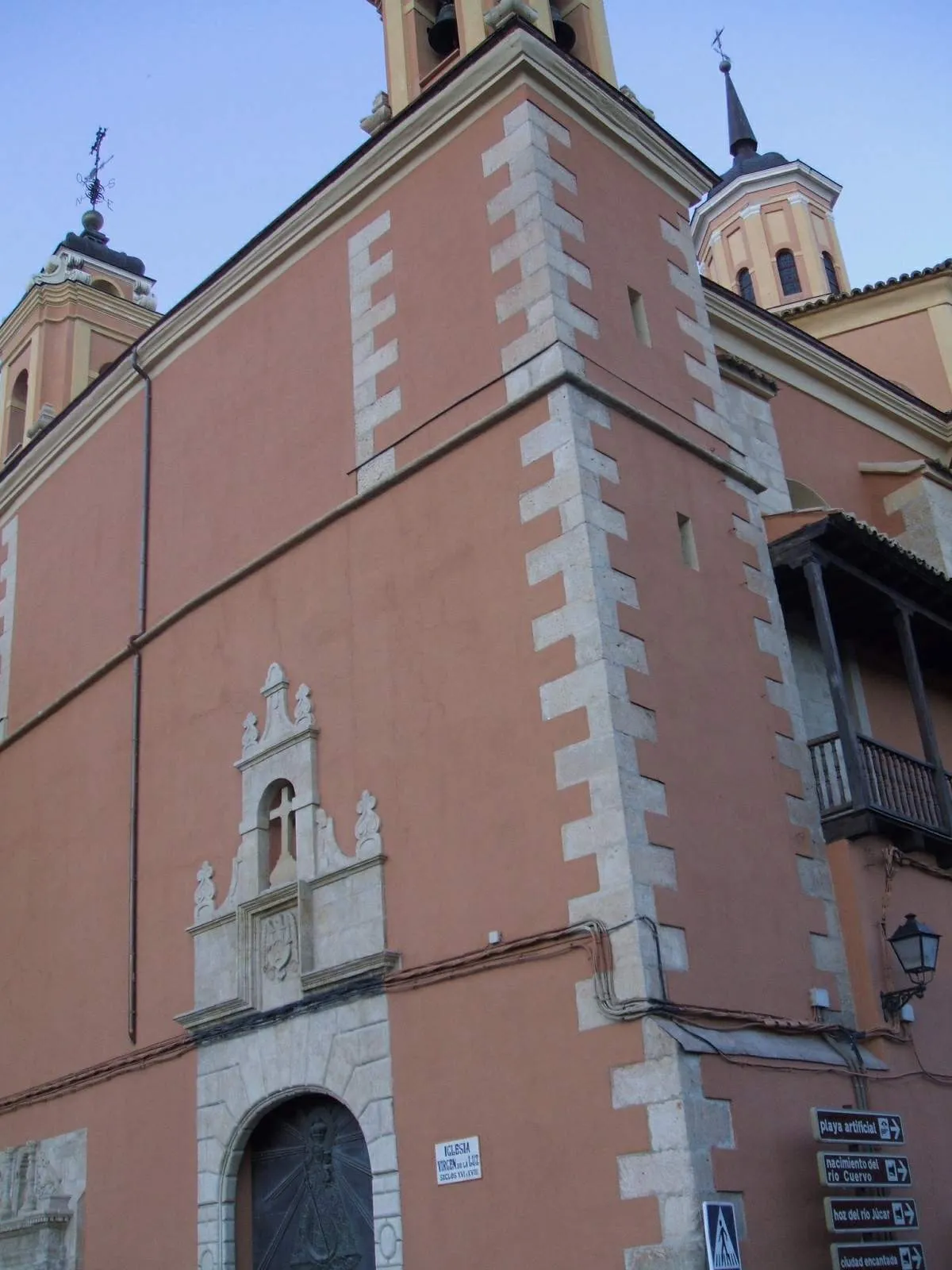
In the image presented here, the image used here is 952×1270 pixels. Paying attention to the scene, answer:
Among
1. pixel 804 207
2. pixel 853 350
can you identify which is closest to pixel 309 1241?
pixel 853 350

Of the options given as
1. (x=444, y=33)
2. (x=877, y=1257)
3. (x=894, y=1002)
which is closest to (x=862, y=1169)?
(x=877, y=1257)

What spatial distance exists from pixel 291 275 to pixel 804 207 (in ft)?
48.8

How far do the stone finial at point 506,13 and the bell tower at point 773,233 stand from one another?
42.7 ft

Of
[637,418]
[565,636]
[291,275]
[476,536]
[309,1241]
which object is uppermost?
[291,275]

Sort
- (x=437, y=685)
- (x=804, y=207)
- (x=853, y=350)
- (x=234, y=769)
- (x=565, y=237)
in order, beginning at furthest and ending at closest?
1. (x=804, y=207)
2. (x=853, y=350)
3. (x=234, y=769)
4. (x=565, y=237)
5. (x=437, y=685)

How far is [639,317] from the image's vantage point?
11.1 metres

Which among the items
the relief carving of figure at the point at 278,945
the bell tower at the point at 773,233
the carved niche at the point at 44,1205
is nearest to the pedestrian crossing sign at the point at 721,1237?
the relief carving of figure at the point at 278,945

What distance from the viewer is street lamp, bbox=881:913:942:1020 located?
9.30m

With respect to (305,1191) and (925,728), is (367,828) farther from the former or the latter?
(925,728)

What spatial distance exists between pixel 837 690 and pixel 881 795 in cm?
79

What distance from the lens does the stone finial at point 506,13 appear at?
449 inches

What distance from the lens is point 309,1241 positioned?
9594mm

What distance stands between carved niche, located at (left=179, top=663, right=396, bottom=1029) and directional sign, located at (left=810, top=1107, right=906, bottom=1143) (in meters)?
2.79

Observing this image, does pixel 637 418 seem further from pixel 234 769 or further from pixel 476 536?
pixel 234 769
